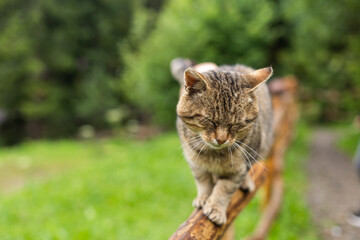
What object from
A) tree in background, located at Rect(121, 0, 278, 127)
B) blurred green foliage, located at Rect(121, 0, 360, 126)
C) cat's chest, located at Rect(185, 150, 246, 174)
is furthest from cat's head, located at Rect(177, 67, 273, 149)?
tree in background, located at Rect(121, 0, 278, 127)

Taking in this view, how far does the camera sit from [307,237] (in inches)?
146

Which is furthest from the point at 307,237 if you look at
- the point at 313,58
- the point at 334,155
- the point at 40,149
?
the point at 40,149

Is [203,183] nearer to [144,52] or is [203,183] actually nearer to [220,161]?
[220,161]

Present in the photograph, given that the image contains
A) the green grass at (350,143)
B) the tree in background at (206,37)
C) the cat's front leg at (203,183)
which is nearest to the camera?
the cat's front leg at (203,183)

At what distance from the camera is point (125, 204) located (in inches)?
177

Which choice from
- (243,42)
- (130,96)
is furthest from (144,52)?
(243,42)

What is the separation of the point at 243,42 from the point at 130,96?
4.51 metres

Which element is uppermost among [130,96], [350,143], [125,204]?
[130,96]

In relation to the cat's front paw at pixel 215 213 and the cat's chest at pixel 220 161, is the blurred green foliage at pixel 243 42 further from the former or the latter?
the cat's front paw at pixel 215 213

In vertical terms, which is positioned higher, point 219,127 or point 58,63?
point 58,63

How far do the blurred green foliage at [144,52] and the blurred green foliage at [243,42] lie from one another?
23 mm

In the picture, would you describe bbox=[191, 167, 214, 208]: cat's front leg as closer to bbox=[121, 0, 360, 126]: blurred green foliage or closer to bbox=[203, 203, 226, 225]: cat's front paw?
bbox=[203, 203, 226, 225]: cat's front paw

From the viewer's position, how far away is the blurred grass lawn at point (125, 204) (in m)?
3.78

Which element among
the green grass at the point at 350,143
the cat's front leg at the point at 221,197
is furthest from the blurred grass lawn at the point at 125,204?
the cat's front leg at the point at 221,197
